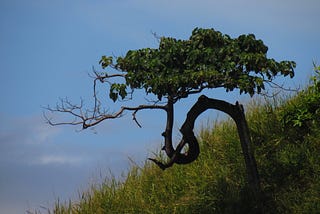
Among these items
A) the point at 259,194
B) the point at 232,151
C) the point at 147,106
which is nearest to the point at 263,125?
the point at 232,151

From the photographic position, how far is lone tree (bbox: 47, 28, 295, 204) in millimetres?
10695

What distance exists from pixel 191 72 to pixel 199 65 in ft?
0.88

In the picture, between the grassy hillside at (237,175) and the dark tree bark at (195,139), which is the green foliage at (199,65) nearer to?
the dark tree bark at (195,139)

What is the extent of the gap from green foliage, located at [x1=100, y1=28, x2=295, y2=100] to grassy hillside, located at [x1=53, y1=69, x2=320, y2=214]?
78.3 inches

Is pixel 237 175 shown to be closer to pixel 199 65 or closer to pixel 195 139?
pixel 195 139

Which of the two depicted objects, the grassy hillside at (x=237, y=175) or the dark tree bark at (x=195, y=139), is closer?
the dark tree bark at (x=195, y=139)

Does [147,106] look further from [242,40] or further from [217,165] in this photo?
[217,165]

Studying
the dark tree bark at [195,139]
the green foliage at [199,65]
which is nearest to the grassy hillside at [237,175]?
the dark tree bark at [195,139]

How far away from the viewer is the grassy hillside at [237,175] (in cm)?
1227

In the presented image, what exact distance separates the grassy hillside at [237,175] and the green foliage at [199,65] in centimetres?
199

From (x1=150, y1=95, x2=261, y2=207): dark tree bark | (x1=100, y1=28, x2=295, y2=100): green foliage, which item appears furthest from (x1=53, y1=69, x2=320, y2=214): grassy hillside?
(x1=100, y1=28, x2=295, y2=100): green foliage

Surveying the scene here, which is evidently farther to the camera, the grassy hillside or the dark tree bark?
the grassy hillside

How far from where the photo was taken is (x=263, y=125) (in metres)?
14.1

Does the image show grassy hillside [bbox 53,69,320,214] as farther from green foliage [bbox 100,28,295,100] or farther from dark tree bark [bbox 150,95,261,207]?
green foliage [bbox 100,28,295,100]
